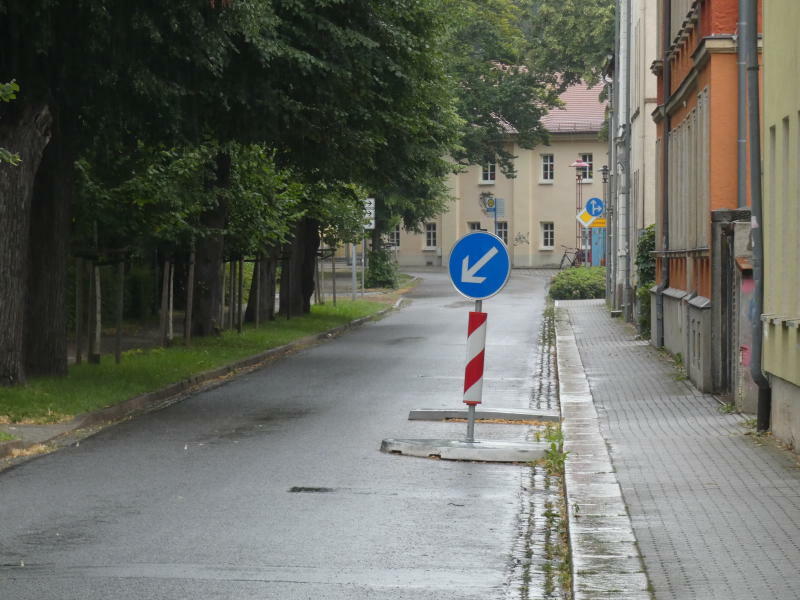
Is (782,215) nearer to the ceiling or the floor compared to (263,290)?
nearer to the ceiling

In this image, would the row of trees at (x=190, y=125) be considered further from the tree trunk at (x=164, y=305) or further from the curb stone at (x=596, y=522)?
the curb stone at (x=596, y=522)

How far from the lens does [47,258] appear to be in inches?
693

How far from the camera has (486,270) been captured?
13695 mm

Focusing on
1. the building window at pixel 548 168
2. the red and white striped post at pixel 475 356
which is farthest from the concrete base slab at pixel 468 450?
the building window at pixel 548 168

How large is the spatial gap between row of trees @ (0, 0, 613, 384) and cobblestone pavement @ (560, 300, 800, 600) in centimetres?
549

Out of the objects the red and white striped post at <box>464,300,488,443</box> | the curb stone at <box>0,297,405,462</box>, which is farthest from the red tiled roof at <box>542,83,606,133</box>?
the red and white striped post at <box>464,300,488,443</box>

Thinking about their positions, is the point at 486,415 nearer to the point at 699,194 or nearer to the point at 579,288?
the point at 699,194

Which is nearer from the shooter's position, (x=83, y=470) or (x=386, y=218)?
(x=83, y=470)

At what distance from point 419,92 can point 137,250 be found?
737 centimetres

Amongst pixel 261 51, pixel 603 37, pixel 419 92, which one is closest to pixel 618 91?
pixel 603 37

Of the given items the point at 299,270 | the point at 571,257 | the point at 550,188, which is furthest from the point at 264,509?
the point at 550,188

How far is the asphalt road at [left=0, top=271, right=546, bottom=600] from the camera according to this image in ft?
24.6

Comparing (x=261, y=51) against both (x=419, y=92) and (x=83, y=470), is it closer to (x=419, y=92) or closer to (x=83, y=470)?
(x=419, y=92)

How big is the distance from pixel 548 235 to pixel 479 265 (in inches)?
2934
